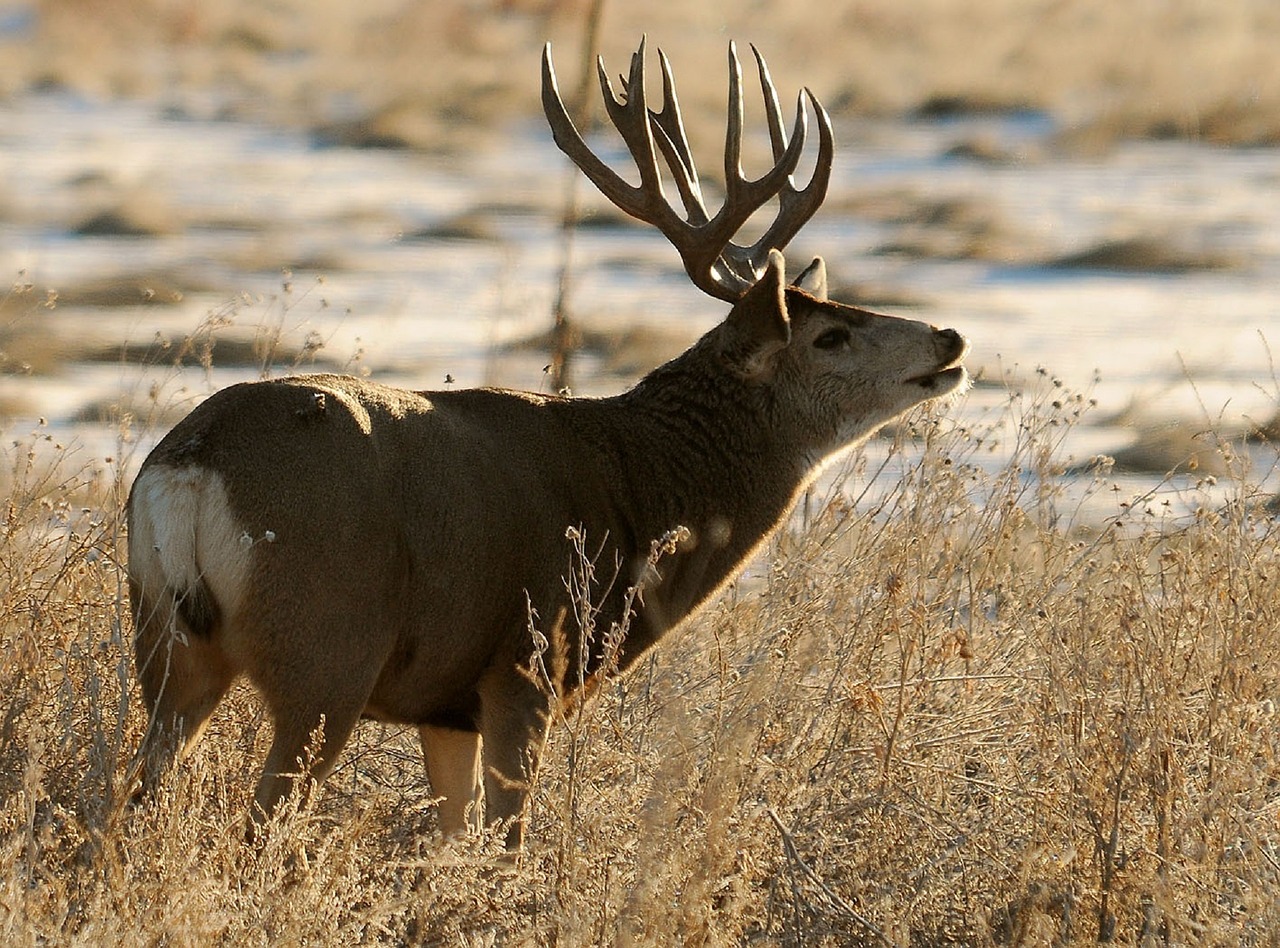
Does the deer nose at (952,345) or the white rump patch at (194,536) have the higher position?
the deer nose at (952,345)

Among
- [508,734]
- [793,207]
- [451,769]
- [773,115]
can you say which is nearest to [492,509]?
[508,734]

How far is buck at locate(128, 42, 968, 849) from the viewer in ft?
17.6

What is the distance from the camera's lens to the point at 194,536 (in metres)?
5.30

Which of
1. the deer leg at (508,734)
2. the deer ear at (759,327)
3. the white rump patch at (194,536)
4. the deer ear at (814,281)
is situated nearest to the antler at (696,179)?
the deer ear at (814,281)

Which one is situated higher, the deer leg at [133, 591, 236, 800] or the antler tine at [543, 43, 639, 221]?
the antler tine at [543, 43, 639, 221]

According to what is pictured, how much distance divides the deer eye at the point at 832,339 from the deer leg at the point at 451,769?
1.77 meters

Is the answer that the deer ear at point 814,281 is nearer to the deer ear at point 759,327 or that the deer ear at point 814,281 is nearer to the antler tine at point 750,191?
the antler tine at point 750,191

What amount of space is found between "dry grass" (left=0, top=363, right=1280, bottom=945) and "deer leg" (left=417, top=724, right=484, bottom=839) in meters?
0.14

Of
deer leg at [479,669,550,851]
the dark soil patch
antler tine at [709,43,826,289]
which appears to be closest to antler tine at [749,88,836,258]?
antler tine at [709,43,826,289]

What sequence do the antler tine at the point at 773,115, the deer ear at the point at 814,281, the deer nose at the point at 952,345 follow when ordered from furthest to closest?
the deer ear at the point at 814,281 < the antler tine at the point at 773,115 < the deer nose at the point at 952,345

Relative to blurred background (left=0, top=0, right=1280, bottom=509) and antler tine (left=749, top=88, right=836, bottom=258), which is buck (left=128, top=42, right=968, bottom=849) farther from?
blurred background (left=0, top=0, right=1280, bottom=509)

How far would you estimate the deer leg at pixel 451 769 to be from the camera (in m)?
6.34

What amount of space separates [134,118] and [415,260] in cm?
1051

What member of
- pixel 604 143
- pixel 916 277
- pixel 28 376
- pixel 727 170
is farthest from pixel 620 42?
pixel 727 170
